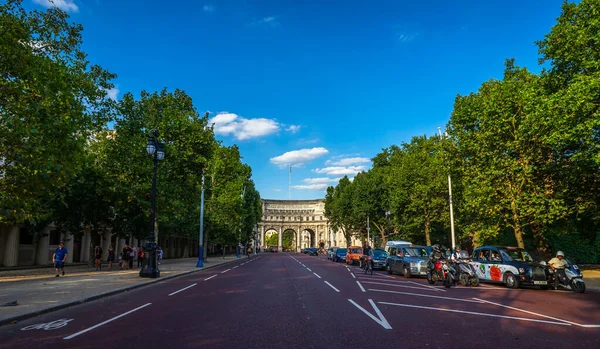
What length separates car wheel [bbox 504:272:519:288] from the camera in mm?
16969

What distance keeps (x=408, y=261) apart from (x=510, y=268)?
20.2 feet

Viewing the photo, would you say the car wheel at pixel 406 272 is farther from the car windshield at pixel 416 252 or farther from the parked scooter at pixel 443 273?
the parked scooter at pixel 443 273

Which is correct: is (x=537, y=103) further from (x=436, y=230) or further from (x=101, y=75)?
(x=436, y=230)

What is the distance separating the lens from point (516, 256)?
18438mm

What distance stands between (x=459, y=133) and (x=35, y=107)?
86.4ft

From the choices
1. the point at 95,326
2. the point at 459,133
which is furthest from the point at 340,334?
the point at 459,133

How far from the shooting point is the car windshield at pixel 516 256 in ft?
59.6

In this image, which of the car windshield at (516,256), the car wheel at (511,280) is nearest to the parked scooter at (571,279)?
the car wheel at (511,280)

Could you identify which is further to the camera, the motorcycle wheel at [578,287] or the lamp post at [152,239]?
the lamp post at [152,239]

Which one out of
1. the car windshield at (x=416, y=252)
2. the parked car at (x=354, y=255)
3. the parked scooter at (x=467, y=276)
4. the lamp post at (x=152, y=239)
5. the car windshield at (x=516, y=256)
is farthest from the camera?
the parked car at (x=354, y=255)

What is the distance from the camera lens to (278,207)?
161625 millimetres

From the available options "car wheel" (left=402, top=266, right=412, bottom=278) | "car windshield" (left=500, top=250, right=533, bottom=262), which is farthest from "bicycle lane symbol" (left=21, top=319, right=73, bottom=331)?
"car wheel" (left=402, top=266, right=412, bottom=278)

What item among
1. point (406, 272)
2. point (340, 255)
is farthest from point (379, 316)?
point (340, 255)

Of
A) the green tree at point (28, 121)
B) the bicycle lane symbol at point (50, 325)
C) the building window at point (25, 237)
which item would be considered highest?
the green tree at point (28, 121)
